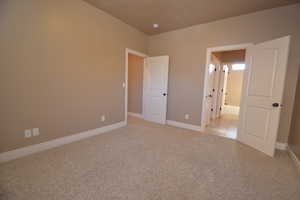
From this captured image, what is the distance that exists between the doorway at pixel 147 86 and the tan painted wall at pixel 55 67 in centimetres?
75

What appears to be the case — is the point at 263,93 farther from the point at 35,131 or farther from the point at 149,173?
the point at 35,131

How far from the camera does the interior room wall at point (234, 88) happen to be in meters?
7.30

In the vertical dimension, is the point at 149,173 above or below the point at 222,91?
below

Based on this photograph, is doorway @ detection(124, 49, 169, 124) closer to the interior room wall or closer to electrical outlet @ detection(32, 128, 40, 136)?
electrical outlet @ detection(32, 128, 40, 136)

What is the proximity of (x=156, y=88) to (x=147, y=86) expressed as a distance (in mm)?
364

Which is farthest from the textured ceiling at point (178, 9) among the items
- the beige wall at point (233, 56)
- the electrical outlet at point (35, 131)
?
the electrical outlet at point (35, 131)

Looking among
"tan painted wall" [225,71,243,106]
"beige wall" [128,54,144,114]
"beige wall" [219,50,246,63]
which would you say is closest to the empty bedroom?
"beige wall" [128,54,144,114]

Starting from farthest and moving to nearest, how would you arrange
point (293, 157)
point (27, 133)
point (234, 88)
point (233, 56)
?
point (234, 88)
point (233, 56)
point (293, 157)
point (27, 133)

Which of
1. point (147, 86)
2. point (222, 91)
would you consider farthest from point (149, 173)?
point (222, 91)

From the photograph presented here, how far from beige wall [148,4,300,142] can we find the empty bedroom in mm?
21

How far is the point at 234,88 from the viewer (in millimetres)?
7434

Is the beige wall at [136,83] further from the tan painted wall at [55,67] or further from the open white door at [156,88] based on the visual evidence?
the tan painted wall at [55,67]

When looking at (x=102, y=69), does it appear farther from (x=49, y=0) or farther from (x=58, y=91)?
(x=49, y=0)

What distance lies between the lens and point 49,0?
2098 millimetres
